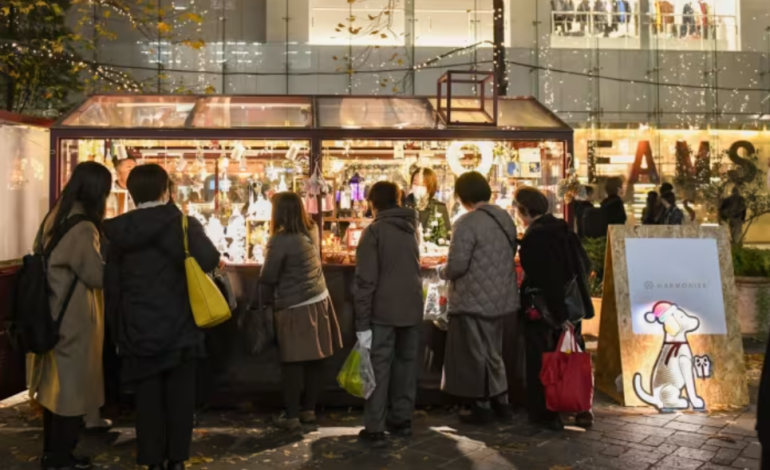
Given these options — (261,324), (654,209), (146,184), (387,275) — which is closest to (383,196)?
(387,275)

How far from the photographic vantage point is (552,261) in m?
5.16

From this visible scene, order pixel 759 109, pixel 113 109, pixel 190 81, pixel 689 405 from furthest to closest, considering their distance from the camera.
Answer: pixel 759 109
pixel 190 81
pixel 113 109
pixel 689 405

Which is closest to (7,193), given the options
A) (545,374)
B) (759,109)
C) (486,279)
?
(486,279)

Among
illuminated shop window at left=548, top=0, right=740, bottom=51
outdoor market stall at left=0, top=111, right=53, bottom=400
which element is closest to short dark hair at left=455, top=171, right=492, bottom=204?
outdoor market stall at left=0, top=111, right=53, bottom=400

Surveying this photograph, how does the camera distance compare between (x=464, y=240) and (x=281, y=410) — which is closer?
(x=464, y=240)

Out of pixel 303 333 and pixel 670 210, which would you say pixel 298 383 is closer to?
A: pixel 303 333

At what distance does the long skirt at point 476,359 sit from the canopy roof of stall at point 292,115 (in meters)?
2.28

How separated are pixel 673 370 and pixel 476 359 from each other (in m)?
1.73

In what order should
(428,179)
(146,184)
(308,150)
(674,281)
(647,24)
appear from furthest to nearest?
(647,24)
(428,179)
(308,150)
(674,281)
(146,184)

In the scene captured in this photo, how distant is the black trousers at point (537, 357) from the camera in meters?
5.34

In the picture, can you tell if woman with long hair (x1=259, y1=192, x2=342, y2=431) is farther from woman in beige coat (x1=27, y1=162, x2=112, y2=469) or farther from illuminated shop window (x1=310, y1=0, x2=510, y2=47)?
illuminated shop window (x1=310, y1=0, x2=510, y2=47)

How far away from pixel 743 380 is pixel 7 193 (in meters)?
6.70

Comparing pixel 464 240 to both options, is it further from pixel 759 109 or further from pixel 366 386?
pixel 759 109

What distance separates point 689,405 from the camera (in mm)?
5570
